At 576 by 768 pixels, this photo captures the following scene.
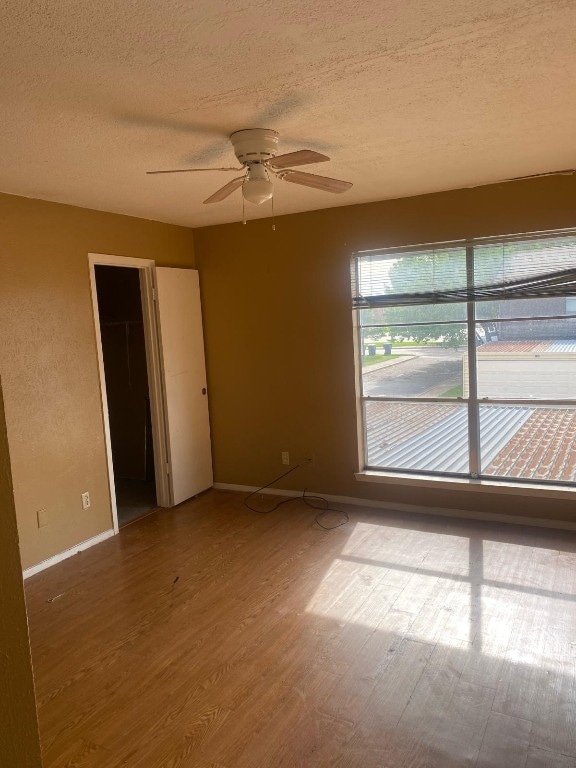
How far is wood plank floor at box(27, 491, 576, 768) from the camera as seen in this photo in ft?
6.97

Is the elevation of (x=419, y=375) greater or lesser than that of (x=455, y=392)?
greater

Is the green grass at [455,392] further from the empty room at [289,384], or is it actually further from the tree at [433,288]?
the tree at [433,288]

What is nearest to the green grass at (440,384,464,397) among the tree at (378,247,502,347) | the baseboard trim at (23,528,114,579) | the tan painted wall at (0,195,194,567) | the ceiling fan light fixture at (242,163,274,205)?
the tree at (378,247,502,347)

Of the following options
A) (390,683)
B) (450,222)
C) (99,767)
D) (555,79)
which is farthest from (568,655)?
(450,222)

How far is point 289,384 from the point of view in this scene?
498 centimetres

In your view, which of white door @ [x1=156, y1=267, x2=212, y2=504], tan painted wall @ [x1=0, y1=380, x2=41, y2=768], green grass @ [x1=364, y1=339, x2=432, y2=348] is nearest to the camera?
tan painted wall @ [x1=0, y1=380, x2=41, y2=768]

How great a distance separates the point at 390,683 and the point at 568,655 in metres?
0.87

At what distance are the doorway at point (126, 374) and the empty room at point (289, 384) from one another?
0.12 ft

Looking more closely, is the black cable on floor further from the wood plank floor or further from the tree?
the tree

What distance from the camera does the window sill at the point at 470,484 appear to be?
13.1ft

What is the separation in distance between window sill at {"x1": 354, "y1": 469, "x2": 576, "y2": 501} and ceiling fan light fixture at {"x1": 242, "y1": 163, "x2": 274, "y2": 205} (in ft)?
9.02

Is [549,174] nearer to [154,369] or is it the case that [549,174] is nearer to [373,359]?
[373,359]

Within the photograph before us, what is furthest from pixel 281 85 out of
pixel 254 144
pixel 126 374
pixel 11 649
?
pixel 126 374

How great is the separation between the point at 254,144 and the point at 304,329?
2.33 m
